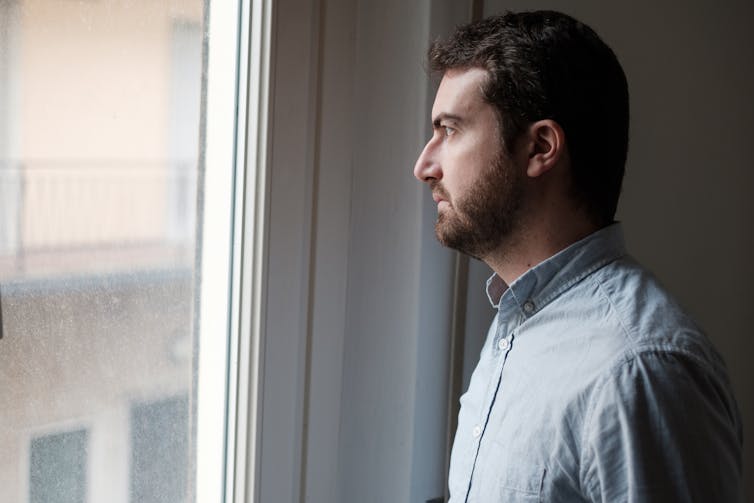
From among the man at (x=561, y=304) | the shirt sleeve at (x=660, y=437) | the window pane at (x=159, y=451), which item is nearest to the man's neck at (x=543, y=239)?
the man at (x=561, y=304)

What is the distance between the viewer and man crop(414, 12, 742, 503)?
2.93 ft

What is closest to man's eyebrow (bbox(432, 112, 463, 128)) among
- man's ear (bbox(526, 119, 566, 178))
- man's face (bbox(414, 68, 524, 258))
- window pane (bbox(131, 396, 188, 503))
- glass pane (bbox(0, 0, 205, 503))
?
man's face (bbox(414, 68, 524, 258))

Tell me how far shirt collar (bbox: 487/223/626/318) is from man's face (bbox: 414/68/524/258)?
7cm

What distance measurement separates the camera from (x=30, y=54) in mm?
1084

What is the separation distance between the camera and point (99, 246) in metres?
1.20

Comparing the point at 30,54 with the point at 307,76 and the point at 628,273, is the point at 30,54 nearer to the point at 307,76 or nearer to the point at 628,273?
the point at 307,76

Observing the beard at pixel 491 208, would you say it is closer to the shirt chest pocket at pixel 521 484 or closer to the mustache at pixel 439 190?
the mustache at pixel 439 190

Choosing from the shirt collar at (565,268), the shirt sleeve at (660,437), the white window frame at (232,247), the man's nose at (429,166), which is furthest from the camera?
the white window frame at (232,247)

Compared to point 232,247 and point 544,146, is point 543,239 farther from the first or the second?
point 232,247

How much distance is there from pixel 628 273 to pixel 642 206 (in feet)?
2.58

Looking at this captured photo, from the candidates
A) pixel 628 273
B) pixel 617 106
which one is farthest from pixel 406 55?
pixel 628 273

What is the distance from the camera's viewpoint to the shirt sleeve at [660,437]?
2.89ft

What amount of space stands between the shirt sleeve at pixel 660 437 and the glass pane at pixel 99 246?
680 mm

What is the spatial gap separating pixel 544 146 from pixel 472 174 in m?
0.10
